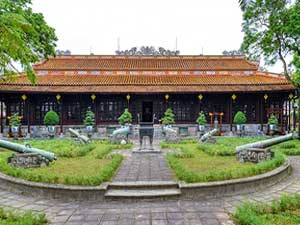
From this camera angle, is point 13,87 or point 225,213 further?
point 13,87

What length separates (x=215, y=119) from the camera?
77.2 feet

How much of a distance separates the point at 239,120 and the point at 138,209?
59.1ft

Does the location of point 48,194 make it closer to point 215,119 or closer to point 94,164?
point 94,164

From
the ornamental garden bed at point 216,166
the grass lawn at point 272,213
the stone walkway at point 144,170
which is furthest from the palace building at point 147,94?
the grass lawn at point 272,213

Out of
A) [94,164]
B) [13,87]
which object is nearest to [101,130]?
[13,87]

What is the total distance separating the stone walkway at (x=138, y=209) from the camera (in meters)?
4.89

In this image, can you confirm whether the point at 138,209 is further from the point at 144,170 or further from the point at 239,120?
the point at 239,120

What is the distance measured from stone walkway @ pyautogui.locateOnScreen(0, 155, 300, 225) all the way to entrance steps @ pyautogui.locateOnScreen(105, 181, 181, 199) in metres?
0.26

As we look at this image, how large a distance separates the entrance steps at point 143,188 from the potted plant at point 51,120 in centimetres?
1580

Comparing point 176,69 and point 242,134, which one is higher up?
point 176,69

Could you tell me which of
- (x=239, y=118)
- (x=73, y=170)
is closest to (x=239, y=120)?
(x=239, y=118)

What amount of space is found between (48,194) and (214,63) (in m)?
23.1

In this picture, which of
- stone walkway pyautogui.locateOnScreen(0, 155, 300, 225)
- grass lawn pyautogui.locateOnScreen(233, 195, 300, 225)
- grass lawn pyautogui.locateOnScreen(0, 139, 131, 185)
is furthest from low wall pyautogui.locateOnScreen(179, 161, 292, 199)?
grass lawn pyautogui.locateOnScreen(0, 139, 131, 185)

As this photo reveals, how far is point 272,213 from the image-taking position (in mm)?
5004
